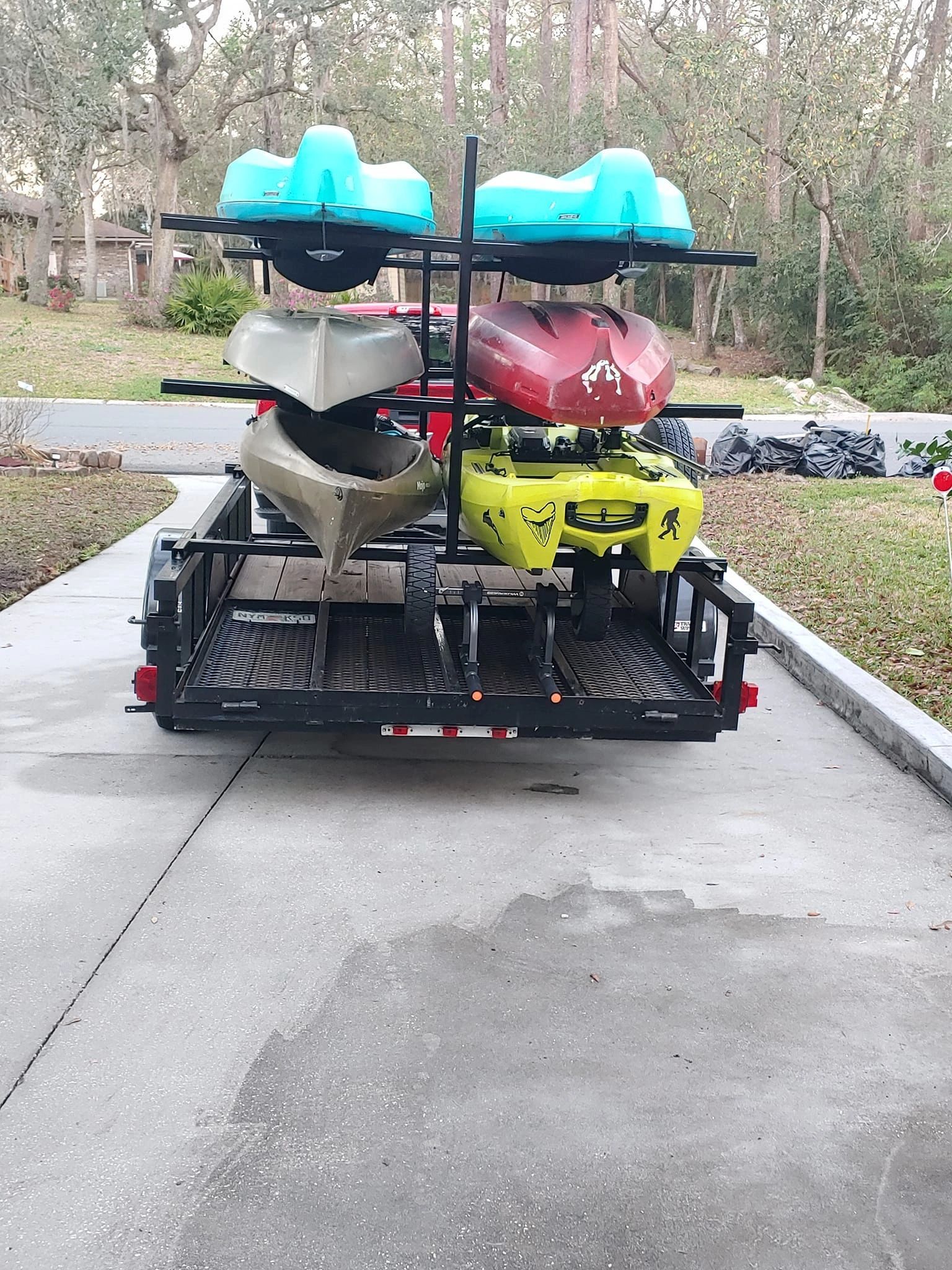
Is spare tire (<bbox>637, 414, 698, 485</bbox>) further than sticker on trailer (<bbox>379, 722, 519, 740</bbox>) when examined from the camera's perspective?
Yes

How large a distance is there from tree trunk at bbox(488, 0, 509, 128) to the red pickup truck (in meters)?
27.1

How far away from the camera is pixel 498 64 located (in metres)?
34.3

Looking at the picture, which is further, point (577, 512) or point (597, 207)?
point (597, 207)

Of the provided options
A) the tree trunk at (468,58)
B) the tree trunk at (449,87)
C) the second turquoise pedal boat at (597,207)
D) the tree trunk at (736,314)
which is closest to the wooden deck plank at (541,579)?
the second turquoise pedal boat at (597,207)

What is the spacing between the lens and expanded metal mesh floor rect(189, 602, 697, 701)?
17.1ft

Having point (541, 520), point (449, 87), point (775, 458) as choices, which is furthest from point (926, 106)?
point (541, 520)

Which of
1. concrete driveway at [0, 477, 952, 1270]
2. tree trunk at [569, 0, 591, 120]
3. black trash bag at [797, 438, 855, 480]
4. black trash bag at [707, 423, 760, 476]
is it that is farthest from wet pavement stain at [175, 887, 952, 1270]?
tree trunk at [569, 0, 591, 120]

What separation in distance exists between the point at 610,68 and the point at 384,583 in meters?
25.9

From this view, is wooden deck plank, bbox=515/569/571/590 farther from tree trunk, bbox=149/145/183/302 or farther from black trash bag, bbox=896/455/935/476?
tree trunk, bbox=149/145/183/302

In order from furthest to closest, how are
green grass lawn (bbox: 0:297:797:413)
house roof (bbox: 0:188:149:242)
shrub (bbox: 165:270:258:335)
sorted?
house roof (bbox: 0:188:149:242) → shrub (bbox: 165:270:258:335) → green grass lawn (bbox: 0:297:797:413)

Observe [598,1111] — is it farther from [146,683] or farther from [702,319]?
[702,319]

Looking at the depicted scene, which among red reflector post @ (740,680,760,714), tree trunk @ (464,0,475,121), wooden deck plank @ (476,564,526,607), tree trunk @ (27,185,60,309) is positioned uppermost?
tree trunk @ (464,0,475,121)

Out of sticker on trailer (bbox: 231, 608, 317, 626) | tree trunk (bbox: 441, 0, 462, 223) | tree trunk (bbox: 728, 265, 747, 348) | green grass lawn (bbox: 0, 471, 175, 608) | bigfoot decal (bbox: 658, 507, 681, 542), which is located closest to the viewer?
bigfoot decal (bbox: 658, 507, 681, 542)

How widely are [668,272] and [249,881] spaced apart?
43.5 metres
